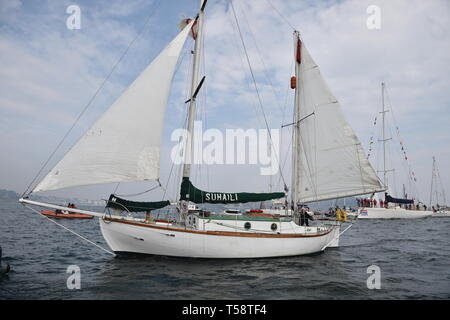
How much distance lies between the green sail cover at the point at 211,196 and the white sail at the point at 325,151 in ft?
19.3

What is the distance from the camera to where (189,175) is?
1561 centimetres

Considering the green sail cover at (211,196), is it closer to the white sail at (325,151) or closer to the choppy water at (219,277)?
the choppy water at (219,277)

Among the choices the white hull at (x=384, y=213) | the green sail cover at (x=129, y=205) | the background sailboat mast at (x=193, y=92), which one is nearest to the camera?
the green sail cover at (x=129, y=205)

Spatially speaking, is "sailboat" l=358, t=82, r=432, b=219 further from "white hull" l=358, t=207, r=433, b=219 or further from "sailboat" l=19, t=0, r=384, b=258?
"sailboat" l=19, t=0, r=384, b=258

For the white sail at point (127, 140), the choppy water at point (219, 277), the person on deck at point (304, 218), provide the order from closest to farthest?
1. the choppy water at point (219, 277)
2. the white sail at point (127, 140)
3. the person on deck at point (304, 218)

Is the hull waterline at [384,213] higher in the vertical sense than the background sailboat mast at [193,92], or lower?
lower

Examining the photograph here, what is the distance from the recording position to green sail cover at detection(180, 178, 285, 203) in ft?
49.1

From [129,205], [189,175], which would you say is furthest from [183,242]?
[189,175]

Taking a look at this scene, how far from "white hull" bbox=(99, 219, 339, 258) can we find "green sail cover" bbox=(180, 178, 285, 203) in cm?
174

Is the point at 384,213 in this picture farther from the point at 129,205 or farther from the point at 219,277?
the point at 129,205

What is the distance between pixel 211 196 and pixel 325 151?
30.7ft

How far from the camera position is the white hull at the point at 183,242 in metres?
14.2

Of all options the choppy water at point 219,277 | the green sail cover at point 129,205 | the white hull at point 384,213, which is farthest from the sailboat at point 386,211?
the green sail cover at point 129,205

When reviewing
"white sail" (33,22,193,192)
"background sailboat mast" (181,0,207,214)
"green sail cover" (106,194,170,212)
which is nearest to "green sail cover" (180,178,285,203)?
"background sailboat mast" (181,0,207,214)
